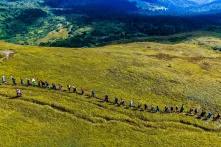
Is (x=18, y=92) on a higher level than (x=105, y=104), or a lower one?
higher

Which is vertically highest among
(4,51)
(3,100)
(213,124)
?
(4,51)

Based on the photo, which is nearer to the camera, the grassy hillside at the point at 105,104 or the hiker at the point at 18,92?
the grassy hillside at the point at 105,104

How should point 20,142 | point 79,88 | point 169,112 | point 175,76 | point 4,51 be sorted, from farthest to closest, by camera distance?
1. point 4,51
2. point 175,76
3. point 79,88
4. point 169,112
5. point 20,142

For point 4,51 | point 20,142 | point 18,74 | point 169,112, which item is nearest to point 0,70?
point 18,74

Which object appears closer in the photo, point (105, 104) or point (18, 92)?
point (18, 92)

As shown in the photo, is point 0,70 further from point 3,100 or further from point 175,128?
point 175,128

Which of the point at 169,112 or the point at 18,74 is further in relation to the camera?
the point at 18,74

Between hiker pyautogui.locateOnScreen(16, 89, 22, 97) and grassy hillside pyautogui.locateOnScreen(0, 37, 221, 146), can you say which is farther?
hiker pyautogui.locateOnScreen(16, 89, 22, 97)

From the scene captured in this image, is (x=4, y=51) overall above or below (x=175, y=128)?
above
